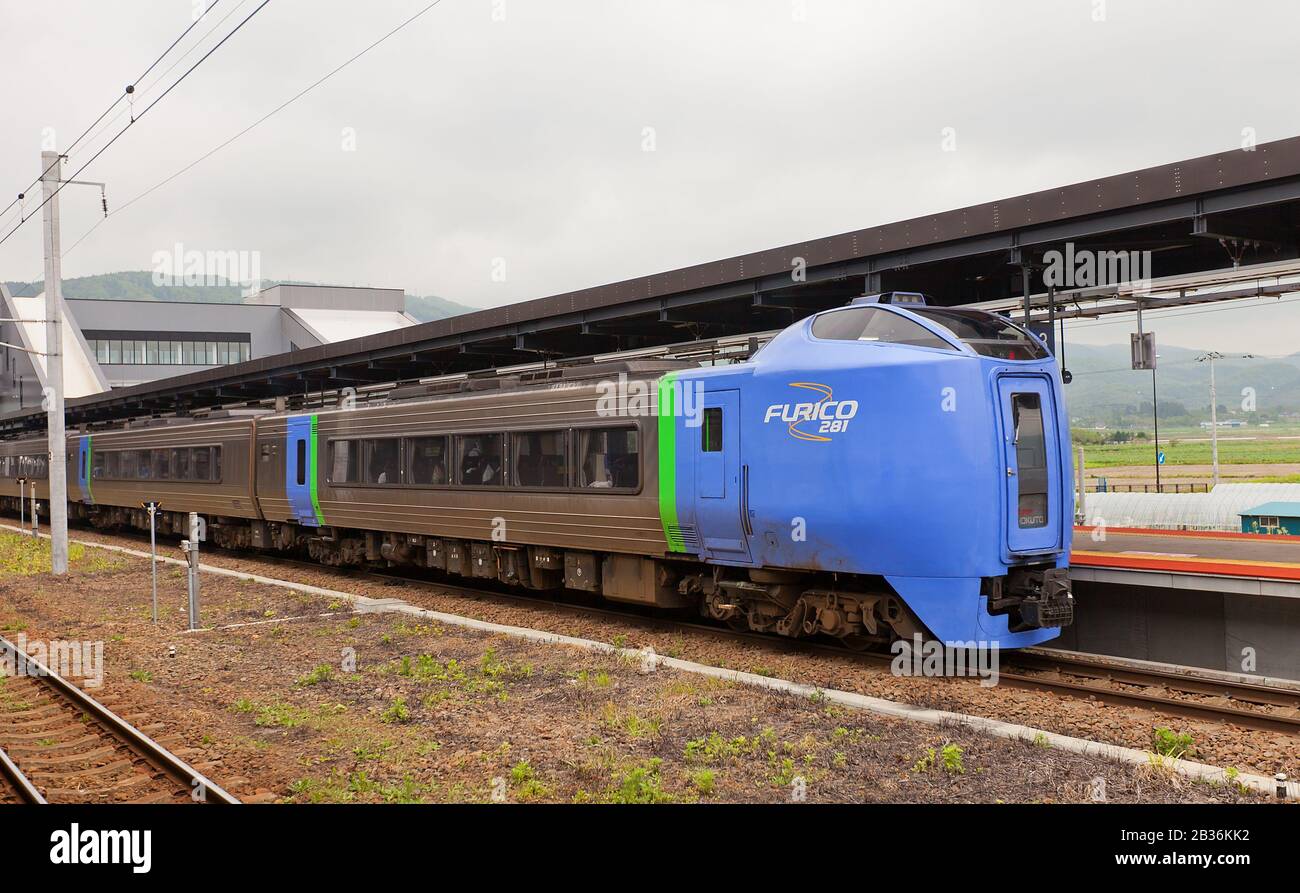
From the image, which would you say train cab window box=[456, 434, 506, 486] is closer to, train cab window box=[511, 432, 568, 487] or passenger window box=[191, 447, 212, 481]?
train cab window box=[511, 432, 568, 487]

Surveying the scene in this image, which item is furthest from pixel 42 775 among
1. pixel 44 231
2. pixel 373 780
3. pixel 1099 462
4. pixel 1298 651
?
pixel 1099 462

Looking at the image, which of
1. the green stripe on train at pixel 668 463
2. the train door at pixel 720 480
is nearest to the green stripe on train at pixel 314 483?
the green stripe on train at pixel 668 463

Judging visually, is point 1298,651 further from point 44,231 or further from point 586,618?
point 44,231

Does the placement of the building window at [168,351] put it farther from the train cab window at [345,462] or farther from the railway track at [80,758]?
the railway track at [80,758]

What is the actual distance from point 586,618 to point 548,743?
6.00 meters

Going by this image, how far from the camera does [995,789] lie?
22.5 feet

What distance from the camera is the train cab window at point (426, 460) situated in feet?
54.1

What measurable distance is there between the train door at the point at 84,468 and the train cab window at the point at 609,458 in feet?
81.1

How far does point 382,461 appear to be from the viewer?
59.8ft

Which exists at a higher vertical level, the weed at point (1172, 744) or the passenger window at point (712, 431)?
the passenger window at point (712, 431)

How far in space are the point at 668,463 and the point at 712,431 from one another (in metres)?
0.80

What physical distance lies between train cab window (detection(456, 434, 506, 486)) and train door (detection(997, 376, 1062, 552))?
7.60 meters

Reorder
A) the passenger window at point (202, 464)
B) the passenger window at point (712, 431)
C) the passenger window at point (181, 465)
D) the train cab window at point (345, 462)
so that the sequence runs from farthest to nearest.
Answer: the passenger window at point (181, 465) → the passenger window at point (202, 464) → the train cab window at point (345, 462) → the passenger window at point (712, 431)

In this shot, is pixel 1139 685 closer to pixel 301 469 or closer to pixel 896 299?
pixel 896 299
